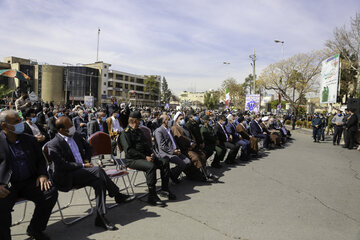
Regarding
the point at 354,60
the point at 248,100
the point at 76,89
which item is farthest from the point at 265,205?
the point at 76,89

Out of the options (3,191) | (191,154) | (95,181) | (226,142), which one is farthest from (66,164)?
(226,142)

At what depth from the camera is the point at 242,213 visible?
4.23 m

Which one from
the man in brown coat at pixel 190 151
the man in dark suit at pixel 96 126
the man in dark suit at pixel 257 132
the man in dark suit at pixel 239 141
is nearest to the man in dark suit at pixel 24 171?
the man in brown coat at pixel 190 151

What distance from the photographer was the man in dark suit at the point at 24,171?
118 inches

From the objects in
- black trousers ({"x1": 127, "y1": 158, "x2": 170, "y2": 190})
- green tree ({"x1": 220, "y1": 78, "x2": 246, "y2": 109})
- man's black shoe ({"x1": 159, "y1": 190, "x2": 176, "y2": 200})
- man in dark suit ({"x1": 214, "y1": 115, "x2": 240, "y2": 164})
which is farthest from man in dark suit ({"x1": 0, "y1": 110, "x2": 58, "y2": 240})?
green tree ({"x1": 220, "y1": 78, "x2": 246, "y2": 109})

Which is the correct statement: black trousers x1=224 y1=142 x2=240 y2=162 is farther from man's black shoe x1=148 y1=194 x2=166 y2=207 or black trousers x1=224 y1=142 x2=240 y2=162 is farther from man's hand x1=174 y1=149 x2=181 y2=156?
man's black shoe x1=148 y1=194 x2=166 y2=207

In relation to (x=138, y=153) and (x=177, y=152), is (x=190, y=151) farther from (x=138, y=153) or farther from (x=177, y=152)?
(x=138, y=153)

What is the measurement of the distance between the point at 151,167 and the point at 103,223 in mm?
1354

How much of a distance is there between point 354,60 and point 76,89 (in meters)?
66.0

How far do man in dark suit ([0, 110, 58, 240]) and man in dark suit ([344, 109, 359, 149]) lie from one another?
1442 cm

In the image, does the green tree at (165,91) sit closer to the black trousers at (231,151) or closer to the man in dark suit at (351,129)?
the man in dark suit at (351,129)

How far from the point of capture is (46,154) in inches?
146


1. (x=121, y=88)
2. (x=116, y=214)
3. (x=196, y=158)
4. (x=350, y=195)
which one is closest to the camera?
(x=116, y=214)

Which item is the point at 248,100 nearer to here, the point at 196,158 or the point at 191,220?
the point at 196,158
